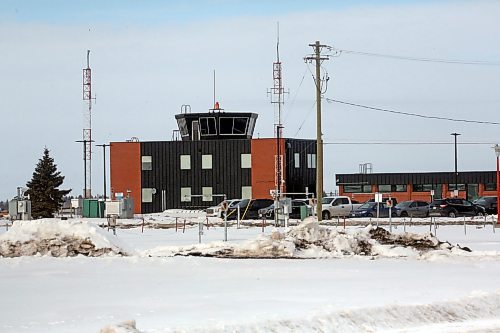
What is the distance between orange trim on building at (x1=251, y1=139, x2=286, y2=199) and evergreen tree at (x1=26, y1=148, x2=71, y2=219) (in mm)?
17460

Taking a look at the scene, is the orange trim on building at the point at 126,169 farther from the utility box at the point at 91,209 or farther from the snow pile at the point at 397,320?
the snow pile at the point at 397,320

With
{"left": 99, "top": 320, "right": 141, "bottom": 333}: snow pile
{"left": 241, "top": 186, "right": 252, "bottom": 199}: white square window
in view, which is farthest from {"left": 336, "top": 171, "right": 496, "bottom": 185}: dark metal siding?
{"left": 99, "top": 320, "right": 141, "bottom": 333}: snow pile

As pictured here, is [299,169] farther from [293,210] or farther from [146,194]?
[293,210]

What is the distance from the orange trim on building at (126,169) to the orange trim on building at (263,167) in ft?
33.1

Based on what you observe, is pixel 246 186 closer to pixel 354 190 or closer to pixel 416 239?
pixel 354 190

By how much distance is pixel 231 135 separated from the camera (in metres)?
82.6

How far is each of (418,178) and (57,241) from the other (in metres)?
76.9

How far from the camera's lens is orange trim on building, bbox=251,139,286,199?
260ft

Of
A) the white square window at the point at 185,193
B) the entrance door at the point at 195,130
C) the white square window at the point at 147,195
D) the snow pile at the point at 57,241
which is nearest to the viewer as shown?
the snow pile at the point at 57,241

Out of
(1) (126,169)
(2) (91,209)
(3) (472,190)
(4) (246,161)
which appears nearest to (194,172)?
(4) (246,161)

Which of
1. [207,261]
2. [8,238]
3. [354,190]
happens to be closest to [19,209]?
[8,238]

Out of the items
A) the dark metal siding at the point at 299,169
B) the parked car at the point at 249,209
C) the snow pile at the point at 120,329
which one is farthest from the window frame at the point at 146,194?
the snow pile at the point at 120,329

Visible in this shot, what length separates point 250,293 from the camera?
18125 millimetres

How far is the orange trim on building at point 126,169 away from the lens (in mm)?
81250
